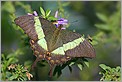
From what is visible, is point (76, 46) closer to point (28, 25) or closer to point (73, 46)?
point (73, 46)

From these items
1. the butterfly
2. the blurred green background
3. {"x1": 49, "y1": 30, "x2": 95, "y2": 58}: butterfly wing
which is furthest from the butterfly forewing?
the blurred green background

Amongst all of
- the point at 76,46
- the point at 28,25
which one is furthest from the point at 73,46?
the point at 28,25

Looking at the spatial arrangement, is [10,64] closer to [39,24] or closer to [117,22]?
[39,24]

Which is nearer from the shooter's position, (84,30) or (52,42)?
(52,42)

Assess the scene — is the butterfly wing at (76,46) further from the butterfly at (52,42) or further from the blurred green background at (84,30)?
the blurred green background at (84,30)

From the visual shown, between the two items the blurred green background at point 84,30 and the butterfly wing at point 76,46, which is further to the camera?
the blurred green background at point 84,30

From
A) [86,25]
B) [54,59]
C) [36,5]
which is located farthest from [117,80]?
[86,25]

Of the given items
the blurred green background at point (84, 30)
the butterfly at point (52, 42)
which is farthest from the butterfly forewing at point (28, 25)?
the blurred green background at point (84, 30)

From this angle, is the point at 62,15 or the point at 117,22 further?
the point at 117,22
